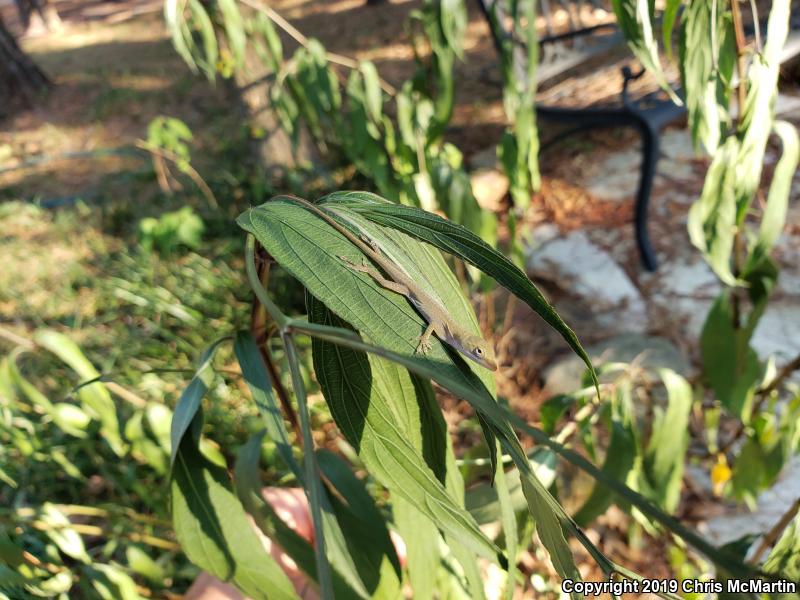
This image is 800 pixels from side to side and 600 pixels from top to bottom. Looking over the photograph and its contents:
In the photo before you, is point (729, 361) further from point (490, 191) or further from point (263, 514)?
point (490, 191)

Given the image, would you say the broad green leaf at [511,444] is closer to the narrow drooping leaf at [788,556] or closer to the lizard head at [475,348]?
the lizard head at [475,348]

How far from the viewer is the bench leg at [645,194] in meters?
2.41

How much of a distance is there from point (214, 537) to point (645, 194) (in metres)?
2.30

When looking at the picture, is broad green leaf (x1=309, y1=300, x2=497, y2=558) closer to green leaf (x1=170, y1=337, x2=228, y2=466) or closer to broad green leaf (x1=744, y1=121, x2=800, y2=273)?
green leaf (x1=170, y1=337, x2=228, y2=466)

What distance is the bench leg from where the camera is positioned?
2.41m

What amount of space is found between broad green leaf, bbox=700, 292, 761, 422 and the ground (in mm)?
294

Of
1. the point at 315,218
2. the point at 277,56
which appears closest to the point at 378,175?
the point at 277,56

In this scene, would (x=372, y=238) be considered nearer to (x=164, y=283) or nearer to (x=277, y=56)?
(x=277, y=56)

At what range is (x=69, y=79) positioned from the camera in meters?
7.45

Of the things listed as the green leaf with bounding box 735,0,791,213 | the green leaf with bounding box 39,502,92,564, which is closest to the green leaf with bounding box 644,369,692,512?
the green leaf with bounding box 735,0,791,213

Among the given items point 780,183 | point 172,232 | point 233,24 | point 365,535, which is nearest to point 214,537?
point 365,535

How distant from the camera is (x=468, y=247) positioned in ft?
1.76

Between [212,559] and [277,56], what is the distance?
1.66 metres

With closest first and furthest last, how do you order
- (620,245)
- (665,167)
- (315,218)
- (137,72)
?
1. (315,218)
2. (620,245)
3. (665,167)
4. (137,72)
